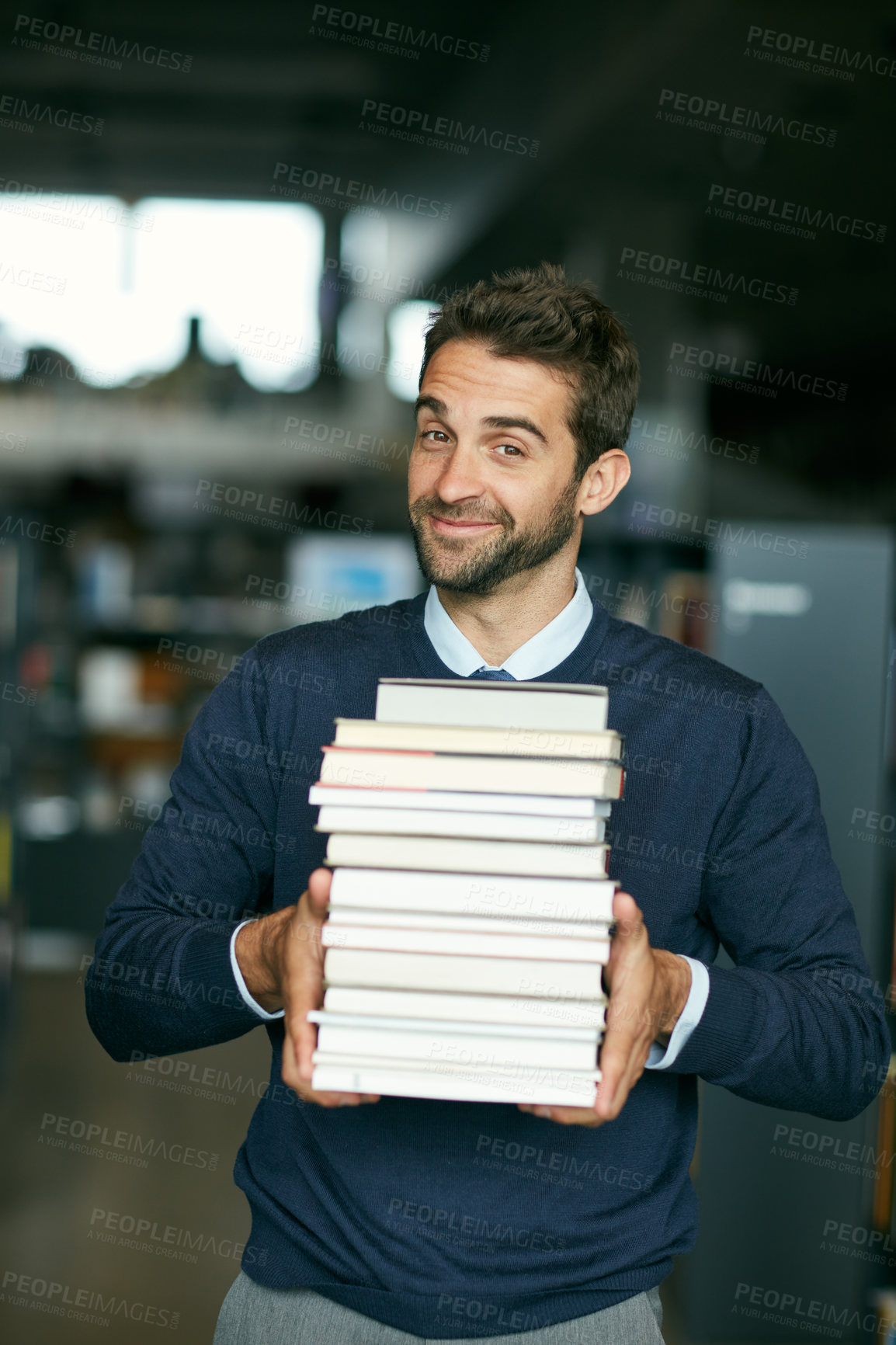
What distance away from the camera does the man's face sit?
1340mm

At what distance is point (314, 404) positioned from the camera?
6.81 meters

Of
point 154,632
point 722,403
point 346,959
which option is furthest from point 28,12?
point 722,403

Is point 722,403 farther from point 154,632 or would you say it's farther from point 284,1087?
point 284,1087

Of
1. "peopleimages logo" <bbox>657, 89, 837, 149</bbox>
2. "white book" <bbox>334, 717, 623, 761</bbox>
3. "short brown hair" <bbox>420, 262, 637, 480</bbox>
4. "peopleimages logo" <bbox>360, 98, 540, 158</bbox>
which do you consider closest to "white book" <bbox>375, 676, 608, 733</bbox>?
"white book" <bbox>334, 717, 623, 761</bbox>

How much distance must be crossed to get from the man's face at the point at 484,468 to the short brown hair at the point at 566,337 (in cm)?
2

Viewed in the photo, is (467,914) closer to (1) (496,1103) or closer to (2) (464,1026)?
(2) (464,1026)

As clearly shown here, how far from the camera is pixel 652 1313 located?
4.28ft

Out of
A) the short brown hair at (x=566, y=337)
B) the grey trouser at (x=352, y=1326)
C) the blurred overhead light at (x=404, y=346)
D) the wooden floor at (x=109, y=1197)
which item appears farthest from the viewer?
the blurred overhead light at (x=404, y=346)

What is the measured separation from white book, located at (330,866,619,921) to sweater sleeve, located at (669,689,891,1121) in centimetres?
25

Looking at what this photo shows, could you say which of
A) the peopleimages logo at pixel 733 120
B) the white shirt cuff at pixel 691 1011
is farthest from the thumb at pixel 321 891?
the peopleimages logo at pixel 733 120

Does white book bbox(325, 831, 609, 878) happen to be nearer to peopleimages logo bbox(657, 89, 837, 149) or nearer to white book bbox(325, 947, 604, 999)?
white book bbox(325, 947, 604, 999)

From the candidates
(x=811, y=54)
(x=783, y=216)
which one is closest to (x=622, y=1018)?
(x=811, y=54)

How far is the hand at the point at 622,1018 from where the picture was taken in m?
0.96

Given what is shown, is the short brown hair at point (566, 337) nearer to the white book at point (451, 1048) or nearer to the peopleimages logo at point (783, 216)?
the white book at point (451, 1048)
